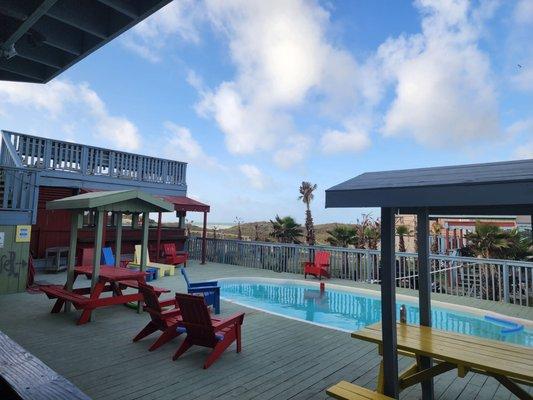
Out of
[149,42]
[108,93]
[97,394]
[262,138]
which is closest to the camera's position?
[97,394]

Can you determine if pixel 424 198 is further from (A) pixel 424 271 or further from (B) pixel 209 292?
(B) pixel 209 292

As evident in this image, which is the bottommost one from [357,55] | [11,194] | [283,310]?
[283,310]

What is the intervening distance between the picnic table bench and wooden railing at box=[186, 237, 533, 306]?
901cm

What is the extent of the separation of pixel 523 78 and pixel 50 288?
15822 mm

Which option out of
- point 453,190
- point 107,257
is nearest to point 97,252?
point 107,257

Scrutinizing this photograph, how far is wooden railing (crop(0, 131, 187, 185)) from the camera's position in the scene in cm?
1096

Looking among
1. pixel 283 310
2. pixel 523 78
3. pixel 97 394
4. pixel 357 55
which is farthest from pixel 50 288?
pixel 523 78

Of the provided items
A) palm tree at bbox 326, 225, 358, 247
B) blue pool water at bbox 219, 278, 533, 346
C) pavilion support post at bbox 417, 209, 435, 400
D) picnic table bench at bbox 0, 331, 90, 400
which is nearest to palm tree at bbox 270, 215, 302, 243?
palm tree at bbox 326, 225, 358, 247

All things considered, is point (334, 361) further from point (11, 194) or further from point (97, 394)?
point (11, 194)

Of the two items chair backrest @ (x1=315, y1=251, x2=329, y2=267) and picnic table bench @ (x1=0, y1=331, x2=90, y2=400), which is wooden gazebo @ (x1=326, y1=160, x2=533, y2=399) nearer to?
picnic table bench @ (x1=0, y1=331, x2=90, y2=400)

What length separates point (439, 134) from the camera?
60.4 ft

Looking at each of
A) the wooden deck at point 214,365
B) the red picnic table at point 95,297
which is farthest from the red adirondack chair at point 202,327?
the red picnic table at point 95,297

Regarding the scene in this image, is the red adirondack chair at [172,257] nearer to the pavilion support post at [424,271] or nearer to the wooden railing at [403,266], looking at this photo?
the wooden railing at [403,266]

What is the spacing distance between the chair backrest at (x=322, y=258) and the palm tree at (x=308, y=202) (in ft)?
29.2
